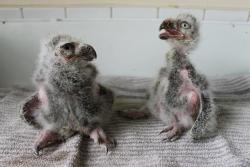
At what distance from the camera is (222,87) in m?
1.15

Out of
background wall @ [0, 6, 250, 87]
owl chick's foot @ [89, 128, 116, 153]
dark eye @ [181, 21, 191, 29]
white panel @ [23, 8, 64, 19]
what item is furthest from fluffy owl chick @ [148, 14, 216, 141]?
white panel @ [23, 8, 64, 19]

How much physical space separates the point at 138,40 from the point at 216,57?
10.4 inches

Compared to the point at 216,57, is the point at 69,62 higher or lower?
higher

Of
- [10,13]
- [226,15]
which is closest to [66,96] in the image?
[10,13]

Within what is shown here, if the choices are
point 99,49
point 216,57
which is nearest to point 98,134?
point 99,49

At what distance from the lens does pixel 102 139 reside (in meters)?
0.88

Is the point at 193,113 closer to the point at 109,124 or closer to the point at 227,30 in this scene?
the point at 109,124

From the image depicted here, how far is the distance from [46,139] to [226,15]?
662 millimetres

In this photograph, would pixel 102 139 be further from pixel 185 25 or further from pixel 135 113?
pixel 185 25

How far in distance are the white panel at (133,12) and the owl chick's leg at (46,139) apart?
441 mm

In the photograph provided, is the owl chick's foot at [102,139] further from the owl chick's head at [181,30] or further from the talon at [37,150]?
the owl chick's head at [181,30]

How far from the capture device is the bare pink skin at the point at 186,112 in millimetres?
868

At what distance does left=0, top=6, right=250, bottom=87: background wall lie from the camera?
3.67 feet

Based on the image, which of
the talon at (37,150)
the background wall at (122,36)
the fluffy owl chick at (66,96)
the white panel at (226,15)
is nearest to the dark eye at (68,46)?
the fluffy owl chick at (66,96)
